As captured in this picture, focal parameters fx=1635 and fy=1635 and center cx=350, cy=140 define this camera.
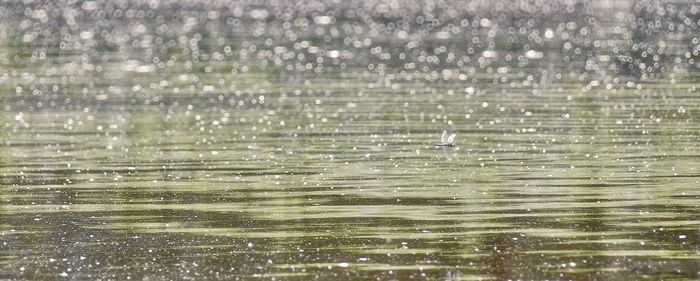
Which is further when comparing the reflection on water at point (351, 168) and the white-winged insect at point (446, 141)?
the white-winged insect at point (446, 141)

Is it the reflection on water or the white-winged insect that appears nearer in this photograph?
the reflection on water

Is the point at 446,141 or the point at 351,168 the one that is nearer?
the point at 351,168

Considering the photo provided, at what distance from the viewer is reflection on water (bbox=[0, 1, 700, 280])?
13.9 metres

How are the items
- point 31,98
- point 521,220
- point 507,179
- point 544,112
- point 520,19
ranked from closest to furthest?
point 521,220 → point 507,179 → point 544,112 → point 31,98 → point 520,19

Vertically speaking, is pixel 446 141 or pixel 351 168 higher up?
pixel 351 168

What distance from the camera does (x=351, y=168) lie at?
20.2m

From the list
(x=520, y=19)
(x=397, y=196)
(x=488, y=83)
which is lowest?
(x=520, y=19)

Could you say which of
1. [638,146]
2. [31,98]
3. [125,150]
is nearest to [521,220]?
[638,146]

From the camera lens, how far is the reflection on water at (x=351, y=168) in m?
13.9

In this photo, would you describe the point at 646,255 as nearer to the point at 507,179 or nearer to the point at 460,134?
the point at 507,179

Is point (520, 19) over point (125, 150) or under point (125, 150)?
under

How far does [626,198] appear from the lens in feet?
56.5

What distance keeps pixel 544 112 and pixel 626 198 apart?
37.1 feet

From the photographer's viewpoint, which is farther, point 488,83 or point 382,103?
point 488,83
